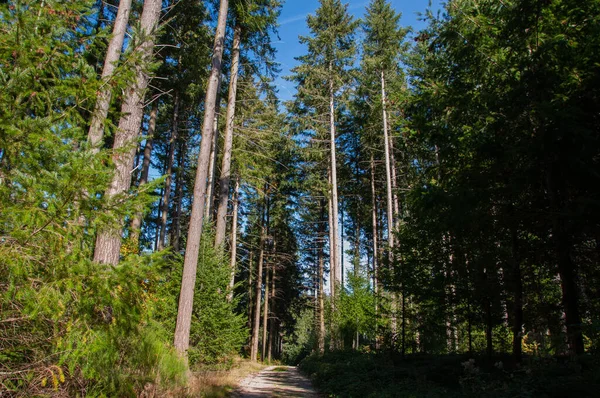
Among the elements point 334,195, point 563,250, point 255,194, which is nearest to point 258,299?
point 255,194

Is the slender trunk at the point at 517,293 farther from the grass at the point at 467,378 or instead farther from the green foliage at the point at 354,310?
the green foliage at the point at 354,310

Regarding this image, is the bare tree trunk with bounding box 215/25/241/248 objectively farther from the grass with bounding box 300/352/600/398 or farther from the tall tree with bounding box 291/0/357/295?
the grass with bounding box 300/352/600/398

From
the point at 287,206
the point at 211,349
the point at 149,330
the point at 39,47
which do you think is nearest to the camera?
the point at 39,47

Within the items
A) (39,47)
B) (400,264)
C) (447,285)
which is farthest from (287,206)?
(39,47)

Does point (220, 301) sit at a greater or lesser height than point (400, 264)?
lesser

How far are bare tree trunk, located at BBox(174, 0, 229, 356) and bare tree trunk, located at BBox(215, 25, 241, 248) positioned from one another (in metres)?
3.71

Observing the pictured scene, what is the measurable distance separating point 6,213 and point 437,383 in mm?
7710

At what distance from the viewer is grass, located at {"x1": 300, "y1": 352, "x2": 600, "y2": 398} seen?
4523mm

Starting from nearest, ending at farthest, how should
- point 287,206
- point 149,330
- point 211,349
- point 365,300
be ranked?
point 149,330
point 211,349
point 365,300
point 287,206

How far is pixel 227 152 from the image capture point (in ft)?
44.9

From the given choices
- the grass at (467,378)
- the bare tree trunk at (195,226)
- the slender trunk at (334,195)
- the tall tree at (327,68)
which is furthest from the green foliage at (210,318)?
the tall tree at (327,68)

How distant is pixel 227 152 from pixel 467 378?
10.8 metres

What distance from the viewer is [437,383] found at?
711 centimetres

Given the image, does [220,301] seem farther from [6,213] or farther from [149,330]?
[6,213]
